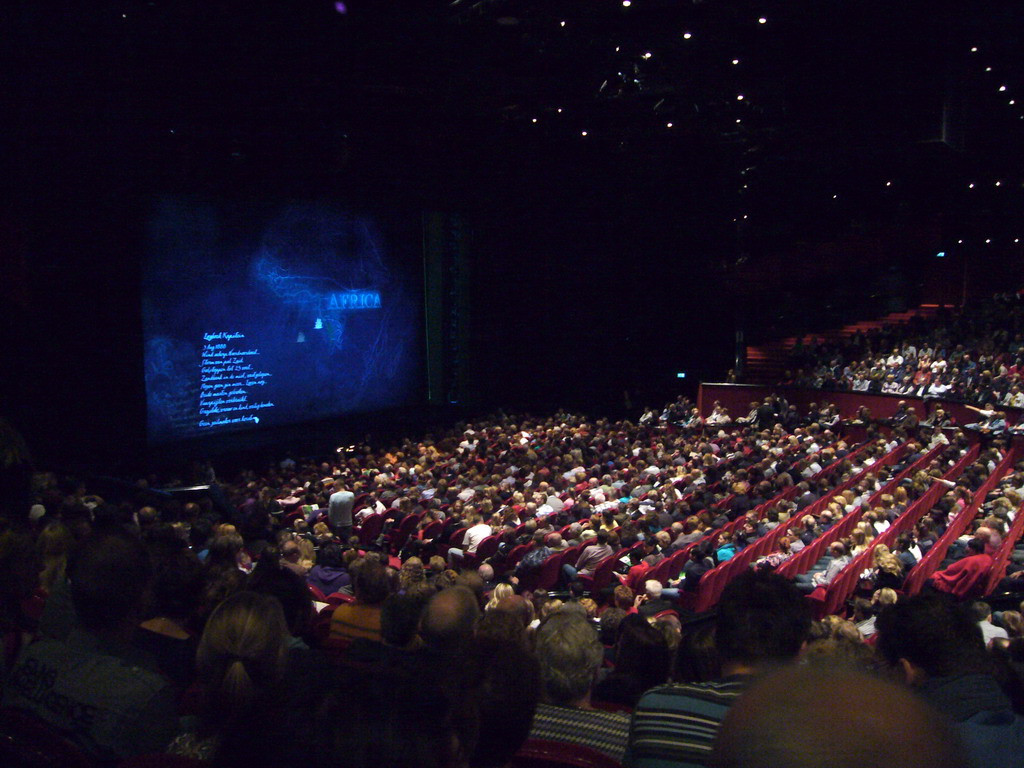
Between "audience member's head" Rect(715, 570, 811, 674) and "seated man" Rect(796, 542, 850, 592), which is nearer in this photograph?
"audience member's head" Rect(715, 570, 811, 674)

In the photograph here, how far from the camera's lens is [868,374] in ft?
59.3

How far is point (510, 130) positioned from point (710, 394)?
7.89 metres

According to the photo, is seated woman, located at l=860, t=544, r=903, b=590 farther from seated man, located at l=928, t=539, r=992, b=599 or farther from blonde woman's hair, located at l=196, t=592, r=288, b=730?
blonde woman's hair, located at l=196, t=592, r=288, b=730

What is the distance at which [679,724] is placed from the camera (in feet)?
6.21

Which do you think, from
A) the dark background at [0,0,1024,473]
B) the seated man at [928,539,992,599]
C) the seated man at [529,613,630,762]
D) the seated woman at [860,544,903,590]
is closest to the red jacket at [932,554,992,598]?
the seated man at [928,539,992,599]

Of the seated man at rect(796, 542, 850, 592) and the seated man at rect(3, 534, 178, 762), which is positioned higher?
the seated man at rect(3, 534, 178, 762)

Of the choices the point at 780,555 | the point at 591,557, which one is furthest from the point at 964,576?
the point at 591,557

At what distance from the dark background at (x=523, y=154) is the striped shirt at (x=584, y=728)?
10.1 meters

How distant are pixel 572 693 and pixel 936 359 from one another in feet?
55.2

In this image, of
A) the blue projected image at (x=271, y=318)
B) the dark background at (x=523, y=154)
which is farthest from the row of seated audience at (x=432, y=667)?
the blue projected image at (x=271, y=318)

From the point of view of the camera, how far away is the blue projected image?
1322 cm

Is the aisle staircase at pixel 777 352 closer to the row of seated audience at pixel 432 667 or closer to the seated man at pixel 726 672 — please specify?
the row of seated audience at pixel 432 667

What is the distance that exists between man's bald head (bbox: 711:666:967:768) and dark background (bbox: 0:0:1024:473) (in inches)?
427

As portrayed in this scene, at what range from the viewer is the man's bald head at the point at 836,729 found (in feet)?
3.44
